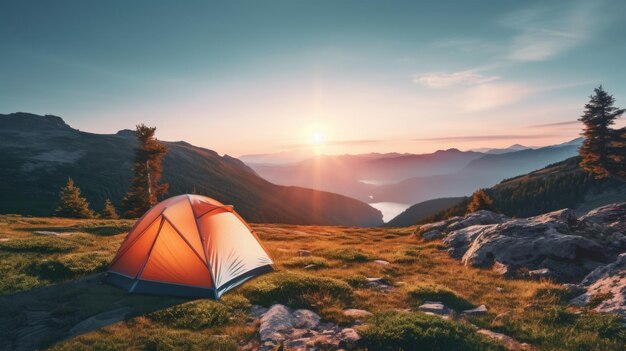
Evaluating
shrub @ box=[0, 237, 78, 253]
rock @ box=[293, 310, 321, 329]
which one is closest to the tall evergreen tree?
shrub @ box=[0, 237, 78, 253]

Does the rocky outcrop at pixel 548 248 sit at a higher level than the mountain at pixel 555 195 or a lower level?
higher

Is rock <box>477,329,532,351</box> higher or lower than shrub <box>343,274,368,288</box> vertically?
higher

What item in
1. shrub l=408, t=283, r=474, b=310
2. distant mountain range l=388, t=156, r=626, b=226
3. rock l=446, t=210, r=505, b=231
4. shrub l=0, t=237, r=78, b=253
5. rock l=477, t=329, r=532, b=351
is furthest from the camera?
distant mountain range l=388, t=156, r=626, b=226

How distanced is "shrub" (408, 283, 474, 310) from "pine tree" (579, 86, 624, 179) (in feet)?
186

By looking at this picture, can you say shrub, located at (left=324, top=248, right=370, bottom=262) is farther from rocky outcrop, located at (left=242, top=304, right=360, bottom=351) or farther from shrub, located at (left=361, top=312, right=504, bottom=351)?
shrub, located at (left=361, top=312, right=504, bottom=351)

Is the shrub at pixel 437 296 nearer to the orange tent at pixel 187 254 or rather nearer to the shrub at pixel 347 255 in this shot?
the shrub at pixel 347 255

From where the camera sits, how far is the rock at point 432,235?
2692cm

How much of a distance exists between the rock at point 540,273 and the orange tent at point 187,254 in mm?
11371

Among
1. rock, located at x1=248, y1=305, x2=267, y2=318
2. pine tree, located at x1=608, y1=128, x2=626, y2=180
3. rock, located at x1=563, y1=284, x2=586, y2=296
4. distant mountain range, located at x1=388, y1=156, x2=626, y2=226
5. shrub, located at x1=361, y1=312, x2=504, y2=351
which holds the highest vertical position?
pine tree, located at x1=608, y1=128, x2=626, y2=180

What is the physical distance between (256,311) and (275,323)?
52.8 inches

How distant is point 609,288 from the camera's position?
987cm

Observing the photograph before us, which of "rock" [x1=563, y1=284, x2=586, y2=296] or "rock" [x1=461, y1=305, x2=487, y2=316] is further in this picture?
"rock" [x1=563, y1=284, x2=586, y2=296]

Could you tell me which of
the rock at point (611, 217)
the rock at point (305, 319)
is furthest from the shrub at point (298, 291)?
the rock at point (611, 217)

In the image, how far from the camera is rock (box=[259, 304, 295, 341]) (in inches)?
312
